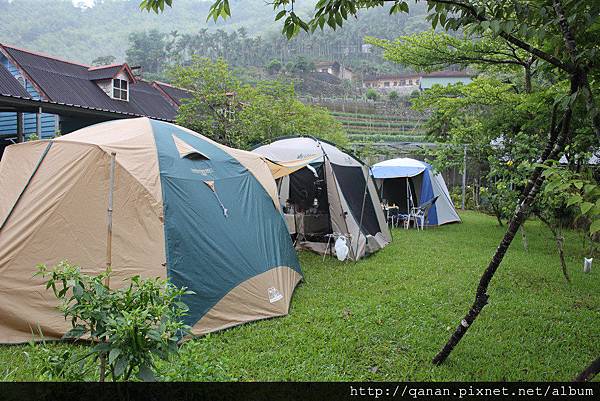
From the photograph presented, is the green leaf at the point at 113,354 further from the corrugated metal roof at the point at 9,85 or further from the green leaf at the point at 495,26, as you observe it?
the corrugated metal roof at the point at 9,85

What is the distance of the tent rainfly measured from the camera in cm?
1098

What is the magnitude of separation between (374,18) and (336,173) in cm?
7428

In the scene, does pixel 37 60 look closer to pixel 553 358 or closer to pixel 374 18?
pixel 553 358

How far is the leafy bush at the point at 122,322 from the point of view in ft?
4.91

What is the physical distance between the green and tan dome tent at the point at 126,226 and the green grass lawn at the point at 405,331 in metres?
0.27

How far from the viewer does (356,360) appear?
320cm

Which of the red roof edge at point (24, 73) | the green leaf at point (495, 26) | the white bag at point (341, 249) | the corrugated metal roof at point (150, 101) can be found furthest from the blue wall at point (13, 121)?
the green leaf at point (495, 26)

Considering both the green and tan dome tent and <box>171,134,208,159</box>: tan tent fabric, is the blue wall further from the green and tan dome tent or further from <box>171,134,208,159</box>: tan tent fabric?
<box>171,134,208,159</box>: tan tent fabric

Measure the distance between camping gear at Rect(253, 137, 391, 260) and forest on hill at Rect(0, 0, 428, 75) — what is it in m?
39.1

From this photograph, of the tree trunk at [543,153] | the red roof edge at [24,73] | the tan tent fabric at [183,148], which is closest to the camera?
the tree trunk at [543,153]

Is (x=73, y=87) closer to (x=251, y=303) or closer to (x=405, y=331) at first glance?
(x=251, y=303)

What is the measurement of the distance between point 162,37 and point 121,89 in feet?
154

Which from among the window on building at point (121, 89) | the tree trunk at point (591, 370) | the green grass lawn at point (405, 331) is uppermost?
the window on building at point (121, 89)

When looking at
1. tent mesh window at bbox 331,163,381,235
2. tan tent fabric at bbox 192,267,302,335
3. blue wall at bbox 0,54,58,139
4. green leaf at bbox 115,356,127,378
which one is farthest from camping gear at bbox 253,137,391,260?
blue wall at bbox 0,54,58,139
